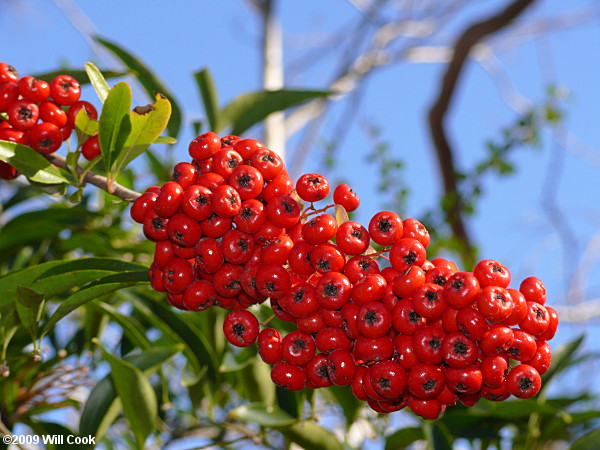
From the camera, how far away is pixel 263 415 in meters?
2.04

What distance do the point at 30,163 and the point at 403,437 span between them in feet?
4.82

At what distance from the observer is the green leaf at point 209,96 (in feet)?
8.04

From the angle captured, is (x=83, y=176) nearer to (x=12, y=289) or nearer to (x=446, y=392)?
(x=12, y=289)

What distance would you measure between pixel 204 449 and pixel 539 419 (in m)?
1.18

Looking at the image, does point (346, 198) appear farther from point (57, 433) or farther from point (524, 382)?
point (57, 433)

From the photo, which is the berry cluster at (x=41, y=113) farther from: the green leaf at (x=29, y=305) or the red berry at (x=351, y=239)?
the red berry at (x=351, y=239)

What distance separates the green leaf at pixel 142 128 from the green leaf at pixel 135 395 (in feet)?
1.79

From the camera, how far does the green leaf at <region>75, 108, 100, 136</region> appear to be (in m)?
1.67

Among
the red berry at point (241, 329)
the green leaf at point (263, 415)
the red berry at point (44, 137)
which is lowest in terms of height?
the green leaf at point (263, 415)

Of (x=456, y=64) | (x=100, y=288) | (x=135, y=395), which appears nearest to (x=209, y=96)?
(x=100, y=288)

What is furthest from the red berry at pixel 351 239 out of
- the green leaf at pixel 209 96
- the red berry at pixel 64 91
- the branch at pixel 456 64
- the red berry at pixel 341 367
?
the branch at pixel 456 64

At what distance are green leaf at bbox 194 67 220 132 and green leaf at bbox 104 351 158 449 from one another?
3.13ft

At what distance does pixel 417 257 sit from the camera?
137 centimetres

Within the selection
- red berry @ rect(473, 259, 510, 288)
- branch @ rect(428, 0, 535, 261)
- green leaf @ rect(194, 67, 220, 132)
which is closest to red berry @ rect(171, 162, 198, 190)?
red berry @ rect(473, 259, 510, 288)
